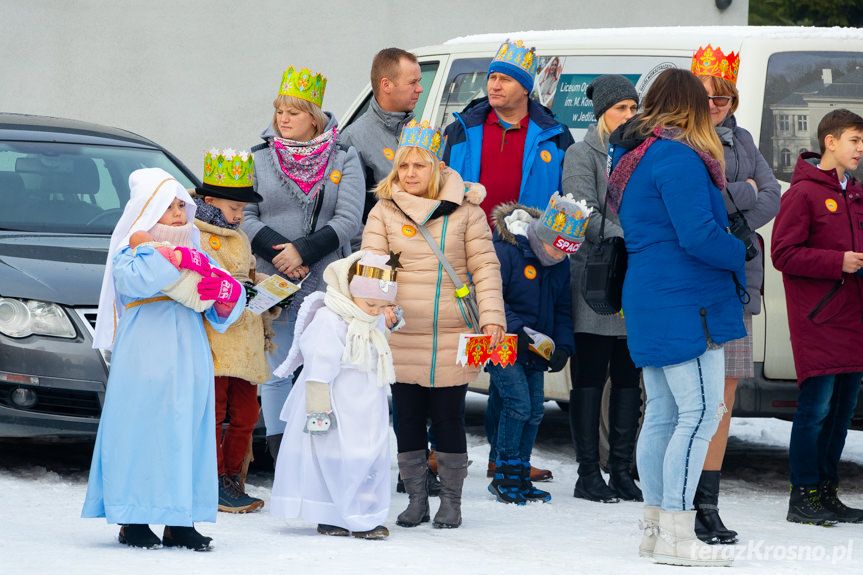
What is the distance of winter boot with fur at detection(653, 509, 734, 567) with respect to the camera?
17.3 ft

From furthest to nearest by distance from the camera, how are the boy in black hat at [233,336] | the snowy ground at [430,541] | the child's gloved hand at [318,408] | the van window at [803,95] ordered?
1. the van window at [803,95]
2. the boy in black hat at [233,336]
3. the child's gloved hand at [318,408]
4. the snowy ground at [430,541]

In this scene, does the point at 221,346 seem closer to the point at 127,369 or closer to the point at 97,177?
the point at 127,369

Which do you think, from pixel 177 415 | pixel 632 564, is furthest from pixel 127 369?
pixel 632 564

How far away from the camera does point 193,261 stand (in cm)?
537

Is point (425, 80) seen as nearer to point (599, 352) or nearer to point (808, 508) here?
point (599, 352)

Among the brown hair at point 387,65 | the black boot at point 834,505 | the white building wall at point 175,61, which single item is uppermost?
the white building wall at point 175,61

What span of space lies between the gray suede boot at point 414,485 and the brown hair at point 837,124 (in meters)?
2.43

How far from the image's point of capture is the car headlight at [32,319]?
6.48m

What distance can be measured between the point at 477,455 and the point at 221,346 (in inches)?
97.0

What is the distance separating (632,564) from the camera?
5305mm

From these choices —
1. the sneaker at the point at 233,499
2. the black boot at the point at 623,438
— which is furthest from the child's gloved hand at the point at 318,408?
the black boot at the point at 623,438

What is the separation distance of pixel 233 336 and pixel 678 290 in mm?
2020

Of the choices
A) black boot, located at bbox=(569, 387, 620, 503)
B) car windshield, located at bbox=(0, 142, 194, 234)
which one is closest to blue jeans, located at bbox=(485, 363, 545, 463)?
black boot, located at bbox=(569, 387, 620, 503)
